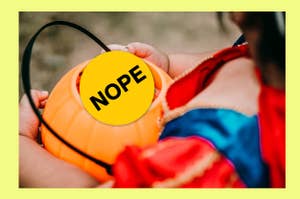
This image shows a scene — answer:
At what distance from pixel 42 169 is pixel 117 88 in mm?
Result: 177

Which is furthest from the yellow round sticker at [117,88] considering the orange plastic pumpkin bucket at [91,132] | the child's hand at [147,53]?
the child's hand at [147,53]

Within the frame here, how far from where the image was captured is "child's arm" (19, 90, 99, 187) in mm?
900

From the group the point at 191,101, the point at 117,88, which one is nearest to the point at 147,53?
the point at 117,88

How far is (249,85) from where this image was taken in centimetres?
78

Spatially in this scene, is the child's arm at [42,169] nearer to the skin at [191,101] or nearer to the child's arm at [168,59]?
the skin at [191,101]

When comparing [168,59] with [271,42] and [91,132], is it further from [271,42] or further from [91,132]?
[271,42]

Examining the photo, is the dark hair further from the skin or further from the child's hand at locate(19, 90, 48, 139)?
the child's hand at locate(19, 90, 48, 139)

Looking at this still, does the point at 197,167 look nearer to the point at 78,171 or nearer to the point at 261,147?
the point at 261,147

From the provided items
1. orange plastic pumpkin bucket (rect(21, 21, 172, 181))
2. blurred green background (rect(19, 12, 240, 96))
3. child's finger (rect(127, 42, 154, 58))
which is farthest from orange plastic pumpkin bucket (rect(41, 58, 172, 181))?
blurred green background (rect(19, 12, 240, 96))

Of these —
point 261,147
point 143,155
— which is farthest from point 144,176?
point 261,147

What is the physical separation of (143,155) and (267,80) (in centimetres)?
19

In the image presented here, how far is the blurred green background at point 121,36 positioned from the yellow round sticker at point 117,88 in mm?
237

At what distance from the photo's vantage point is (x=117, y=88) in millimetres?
940

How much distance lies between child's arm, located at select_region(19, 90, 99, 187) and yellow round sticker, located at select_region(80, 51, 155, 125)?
9 cm
